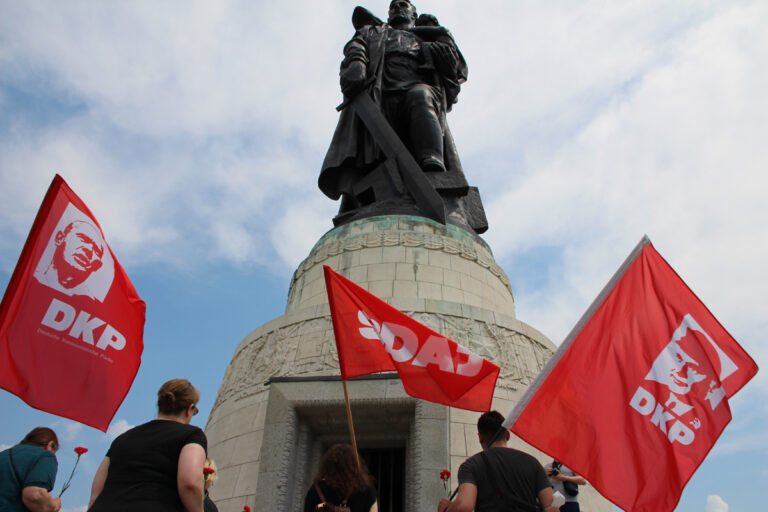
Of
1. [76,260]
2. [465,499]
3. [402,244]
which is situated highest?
[402,244]

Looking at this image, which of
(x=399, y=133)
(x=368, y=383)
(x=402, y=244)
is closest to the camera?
(x=368, y=383)

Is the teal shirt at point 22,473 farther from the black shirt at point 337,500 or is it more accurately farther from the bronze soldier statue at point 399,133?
the bronze soldier statue at point 399,133

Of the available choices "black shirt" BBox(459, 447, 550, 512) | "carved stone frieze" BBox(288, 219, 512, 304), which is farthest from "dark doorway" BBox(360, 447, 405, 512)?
"black shirt" BBox(459, 447, 550, 512)

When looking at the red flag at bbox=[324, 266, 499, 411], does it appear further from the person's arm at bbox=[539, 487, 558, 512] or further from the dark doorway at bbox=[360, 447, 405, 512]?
the dark doorway at bbox=[360, 447, 405, 512]

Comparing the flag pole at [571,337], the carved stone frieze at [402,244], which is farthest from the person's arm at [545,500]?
the carved stone frieze at [402,244]

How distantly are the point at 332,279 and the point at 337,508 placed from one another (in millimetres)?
2491

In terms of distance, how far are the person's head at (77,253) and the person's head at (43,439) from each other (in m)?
1.17

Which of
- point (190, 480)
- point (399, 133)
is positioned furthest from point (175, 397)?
point (399, 133)

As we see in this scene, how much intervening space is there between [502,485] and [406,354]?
199 centimetres

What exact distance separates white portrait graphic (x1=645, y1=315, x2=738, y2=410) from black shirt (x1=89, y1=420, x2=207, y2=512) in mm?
3364

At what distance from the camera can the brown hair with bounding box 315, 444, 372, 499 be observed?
3.35 meters

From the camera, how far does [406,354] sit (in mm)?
5285

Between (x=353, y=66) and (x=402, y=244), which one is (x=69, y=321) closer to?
(x=402, y=244)

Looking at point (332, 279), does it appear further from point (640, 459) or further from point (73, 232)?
point (640, 459)
